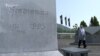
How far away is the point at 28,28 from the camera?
600 cm

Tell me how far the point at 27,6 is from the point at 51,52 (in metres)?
1.29

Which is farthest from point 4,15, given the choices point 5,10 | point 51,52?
point 51,52

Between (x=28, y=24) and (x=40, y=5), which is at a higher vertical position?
(x=40, y=5)

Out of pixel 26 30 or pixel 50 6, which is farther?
pixel 50 6

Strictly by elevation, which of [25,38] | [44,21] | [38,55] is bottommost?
[38,55]

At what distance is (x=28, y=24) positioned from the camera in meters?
6.01

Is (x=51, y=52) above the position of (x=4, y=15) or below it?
below

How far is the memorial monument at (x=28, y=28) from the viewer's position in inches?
225

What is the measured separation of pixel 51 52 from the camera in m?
6.46

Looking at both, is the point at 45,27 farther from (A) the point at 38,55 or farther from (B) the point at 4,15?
(B) the point at 4,15

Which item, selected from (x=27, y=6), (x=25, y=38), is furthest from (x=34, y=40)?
(x=27, y=6)

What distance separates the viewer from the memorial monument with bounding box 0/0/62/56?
571cm

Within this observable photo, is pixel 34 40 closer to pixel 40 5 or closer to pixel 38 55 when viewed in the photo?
pixel 38 55

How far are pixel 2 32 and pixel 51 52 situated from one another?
1.41 metres
